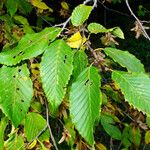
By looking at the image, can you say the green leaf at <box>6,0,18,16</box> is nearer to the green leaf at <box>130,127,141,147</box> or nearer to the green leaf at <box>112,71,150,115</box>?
the green leaf at <box>130,127,141,147</box>

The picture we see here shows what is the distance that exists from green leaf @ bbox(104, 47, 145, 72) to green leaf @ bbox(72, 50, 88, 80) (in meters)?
0.07

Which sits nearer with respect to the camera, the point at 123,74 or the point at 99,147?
the point at 123,74

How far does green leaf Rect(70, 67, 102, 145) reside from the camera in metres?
0.81

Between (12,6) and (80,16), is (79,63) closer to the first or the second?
(80,16)

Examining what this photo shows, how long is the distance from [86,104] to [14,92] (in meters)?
0.20

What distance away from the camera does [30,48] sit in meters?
0.92

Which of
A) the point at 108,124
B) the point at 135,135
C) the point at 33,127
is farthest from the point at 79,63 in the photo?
the point at 135,135

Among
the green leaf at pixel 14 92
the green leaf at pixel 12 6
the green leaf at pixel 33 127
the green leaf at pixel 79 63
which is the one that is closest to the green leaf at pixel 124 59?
the green leaf at pixel 79 63

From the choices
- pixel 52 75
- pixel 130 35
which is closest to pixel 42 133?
pixel 52 75

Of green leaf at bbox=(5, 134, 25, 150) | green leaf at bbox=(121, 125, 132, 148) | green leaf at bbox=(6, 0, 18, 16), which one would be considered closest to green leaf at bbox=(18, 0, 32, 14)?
green leaf at bbox=(6, 0, 18, 16)

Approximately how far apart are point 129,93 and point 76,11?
316 millimetres

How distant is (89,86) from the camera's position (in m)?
0.84

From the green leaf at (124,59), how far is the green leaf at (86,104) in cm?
13

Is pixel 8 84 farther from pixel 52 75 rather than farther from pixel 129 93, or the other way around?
pixel 129 93
